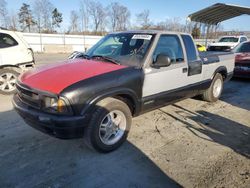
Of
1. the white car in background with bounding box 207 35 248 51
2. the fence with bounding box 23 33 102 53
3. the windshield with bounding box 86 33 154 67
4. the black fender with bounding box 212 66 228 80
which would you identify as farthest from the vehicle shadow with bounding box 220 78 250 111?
the fence with bounding box 23 33 102 53

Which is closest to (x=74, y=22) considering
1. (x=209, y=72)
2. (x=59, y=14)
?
(x=59, y=14)

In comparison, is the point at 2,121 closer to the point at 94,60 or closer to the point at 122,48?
the point at 94,60

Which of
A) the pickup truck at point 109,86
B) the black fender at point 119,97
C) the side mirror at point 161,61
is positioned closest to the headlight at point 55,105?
the pickup truck at point 109,86

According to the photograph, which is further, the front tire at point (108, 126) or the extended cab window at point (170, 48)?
the extended cab window at point (170, 48)

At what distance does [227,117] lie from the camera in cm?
534

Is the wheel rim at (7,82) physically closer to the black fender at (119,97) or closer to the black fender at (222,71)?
the black fender at (119,97)

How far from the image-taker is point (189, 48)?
516cm

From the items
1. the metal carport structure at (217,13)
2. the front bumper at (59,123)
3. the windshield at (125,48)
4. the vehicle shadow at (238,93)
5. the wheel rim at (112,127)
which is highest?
the metal carport structure at (217,13)

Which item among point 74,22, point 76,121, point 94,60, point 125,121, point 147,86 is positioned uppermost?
point 74,22

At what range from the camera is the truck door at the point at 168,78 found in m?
4.16

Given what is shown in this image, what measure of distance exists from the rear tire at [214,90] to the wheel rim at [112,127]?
3248 mm

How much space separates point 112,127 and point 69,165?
893mm

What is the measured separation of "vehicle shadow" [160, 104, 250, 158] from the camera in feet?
13.3

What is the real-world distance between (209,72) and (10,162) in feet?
15.8
